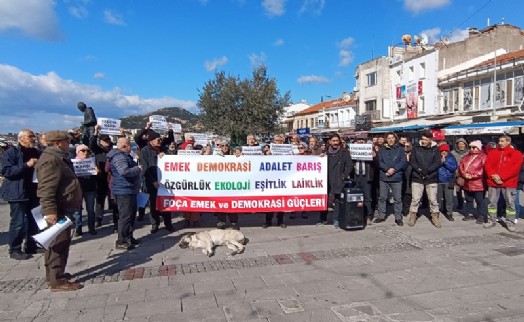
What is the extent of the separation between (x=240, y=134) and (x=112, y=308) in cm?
2779

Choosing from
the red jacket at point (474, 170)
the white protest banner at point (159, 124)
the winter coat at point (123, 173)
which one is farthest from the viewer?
the white protest banner at point (159, 124)

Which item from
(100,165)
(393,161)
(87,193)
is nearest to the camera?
(87,193)

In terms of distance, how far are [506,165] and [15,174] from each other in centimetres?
886

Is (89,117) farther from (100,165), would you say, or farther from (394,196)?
(394,196)

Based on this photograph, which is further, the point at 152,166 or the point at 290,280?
the point at 152,166

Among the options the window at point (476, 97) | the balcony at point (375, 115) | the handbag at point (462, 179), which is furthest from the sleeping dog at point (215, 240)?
the balcony at point (375, 115)

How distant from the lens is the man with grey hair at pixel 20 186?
17.4ft

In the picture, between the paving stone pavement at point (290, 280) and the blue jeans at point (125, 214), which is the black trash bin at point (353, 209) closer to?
the paving stone pavement at point (290, 280)

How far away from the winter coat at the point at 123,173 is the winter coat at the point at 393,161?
195 inches

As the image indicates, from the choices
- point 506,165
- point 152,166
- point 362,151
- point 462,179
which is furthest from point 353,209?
point 152,166

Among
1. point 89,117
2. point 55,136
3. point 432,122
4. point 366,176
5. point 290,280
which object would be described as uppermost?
point 432,122

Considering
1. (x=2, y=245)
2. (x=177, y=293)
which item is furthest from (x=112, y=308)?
(x=2, y=245)

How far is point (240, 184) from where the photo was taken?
22.7 feet

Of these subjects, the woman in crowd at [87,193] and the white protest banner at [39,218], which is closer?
the white protest banner at [39,218]
